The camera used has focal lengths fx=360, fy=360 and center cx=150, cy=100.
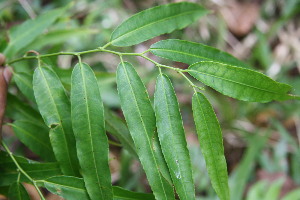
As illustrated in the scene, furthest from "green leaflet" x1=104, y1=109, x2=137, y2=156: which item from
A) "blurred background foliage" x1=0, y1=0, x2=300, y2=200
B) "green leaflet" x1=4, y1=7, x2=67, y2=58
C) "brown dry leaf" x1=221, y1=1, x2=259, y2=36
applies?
"brown dry leaf" x1=221, y1=1, x2=259, y2=36

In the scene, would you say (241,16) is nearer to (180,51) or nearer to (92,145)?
(180,51)

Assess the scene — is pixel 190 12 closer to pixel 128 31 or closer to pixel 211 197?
pixel 128 31

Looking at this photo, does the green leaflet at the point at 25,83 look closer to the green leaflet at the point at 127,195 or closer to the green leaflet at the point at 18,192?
the green leaflet at the point at 18,192

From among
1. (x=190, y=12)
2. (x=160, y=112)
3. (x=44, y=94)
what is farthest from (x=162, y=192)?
(x=190, y=12)

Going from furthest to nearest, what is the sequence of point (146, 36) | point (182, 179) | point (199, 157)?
point (199, 157), point (146, 36), point (182, 179)

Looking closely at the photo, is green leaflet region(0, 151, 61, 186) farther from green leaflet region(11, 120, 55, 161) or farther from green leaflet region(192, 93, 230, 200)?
green leaflet region(192, 93, 230, 200)

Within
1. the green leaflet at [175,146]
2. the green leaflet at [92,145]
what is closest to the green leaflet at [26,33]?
the green leaflet at [92,145]
